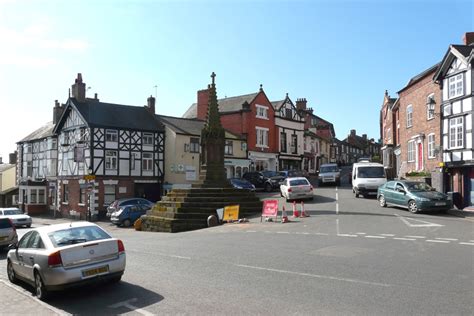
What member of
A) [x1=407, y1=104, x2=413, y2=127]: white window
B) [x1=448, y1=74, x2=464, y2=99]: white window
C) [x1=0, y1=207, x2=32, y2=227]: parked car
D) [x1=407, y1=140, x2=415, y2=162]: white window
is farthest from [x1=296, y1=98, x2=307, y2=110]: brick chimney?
[x1=0, y1=207, x2=32, y2=227]: parked car

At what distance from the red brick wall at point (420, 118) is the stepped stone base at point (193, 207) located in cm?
1270

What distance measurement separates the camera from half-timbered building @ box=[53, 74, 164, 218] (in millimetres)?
36938

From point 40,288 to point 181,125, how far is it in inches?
1438

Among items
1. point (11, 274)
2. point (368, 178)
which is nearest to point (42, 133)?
point (368, 178)

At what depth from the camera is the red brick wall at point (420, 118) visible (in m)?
26.9

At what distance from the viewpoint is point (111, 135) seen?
125 ft

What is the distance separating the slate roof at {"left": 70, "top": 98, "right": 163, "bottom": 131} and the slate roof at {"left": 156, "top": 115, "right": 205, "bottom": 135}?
1047 mm

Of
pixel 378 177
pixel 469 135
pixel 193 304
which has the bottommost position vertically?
pixel 193 304

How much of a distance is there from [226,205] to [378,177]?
10.9 m

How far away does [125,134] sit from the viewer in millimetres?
39094

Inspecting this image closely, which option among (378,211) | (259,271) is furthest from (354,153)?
(259,271)

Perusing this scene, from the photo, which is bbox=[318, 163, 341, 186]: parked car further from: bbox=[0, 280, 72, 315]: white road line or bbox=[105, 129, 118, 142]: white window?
bbox=[0, 280, 72, 315]: white road line

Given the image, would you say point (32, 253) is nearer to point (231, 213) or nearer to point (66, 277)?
point (66, 277)

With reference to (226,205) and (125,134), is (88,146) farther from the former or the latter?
(226,205)
